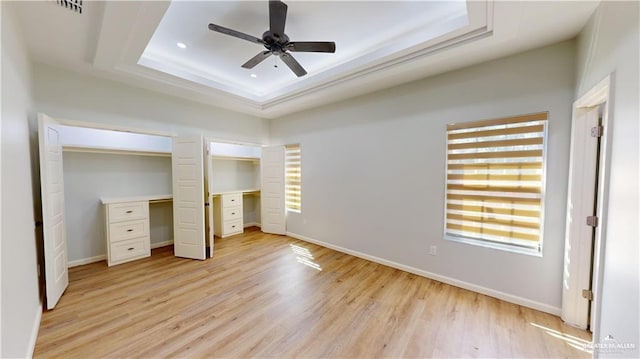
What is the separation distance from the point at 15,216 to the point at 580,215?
15.4 feet

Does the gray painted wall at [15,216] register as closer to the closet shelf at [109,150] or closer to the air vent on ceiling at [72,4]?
the air vent on ceiling at [72,4]

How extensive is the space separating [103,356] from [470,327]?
3205 mm

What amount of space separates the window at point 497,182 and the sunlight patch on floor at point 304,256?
198 centimetres

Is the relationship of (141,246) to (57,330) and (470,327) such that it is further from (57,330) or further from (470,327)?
(470,327)

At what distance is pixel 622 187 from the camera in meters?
1.42

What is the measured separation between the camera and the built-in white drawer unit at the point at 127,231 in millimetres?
3529

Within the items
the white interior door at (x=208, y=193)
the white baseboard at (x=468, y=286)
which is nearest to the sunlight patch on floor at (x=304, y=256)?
the white baseboard at (x=468, y=286)

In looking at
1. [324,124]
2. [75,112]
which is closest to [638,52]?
[324,124]

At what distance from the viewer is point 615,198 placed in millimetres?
1481

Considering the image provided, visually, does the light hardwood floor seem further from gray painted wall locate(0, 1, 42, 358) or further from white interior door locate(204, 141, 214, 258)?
white interior door locate(204, 141, 214, 258)

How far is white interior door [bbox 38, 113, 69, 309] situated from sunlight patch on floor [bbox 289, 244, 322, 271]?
2879 millimetres

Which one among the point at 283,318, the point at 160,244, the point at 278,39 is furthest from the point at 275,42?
the point at 160,244

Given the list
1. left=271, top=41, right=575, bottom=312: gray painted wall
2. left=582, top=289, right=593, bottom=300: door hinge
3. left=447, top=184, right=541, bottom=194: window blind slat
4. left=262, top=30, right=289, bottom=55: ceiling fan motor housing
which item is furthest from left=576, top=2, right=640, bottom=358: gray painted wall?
left=262, top=30, right=289, bottom=55: ceiling fan motor housing

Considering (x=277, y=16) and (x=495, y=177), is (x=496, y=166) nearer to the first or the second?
(x=495, y=177)
